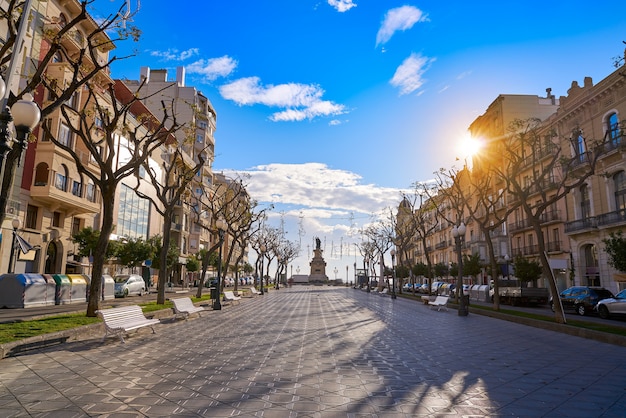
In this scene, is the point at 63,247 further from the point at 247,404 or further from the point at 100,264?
the point at 247,404

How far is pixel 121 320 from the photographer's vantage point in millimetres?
10281

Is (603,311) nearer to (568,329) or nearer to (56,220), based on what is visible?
(568,329)

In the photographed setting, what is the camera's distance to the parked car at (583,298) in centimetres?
2173

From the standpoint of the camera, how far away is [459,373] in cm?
747

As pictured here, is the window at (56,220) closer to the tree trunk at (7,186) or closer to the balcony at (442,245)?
the tree trunk at (7,186)

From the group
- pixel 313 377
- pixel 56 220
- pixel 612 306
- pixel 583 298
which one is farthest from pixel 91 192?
pixel 612 306

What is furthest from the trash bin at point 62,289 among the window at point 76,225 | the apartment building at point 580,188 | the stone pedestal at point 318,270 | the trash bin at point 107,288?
the stone pedestal at point 318,270

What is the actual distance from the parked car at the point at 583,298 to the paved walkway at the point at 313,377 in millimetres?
11850

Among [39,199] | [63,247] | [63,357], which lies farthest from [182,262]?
[63,357]

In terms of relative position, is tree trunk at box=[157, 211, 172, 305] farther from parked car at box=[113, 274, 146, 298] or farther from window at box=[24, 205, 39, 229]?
window at box=[24, 205, 39, 229]

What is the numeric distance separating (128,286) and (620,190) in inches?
1318

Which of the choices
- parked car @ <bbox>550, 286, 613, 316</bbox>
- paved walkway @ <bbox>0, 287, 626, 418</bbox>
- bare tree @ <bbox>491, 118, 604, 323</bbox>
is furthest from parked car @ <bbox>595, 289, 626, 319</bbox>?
paved walkway @ <bbox>0, 287, 626, 418</bbox>

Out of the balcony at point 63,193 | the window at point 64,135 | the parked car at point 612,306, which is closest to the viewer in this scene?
the parked car at point 612,306

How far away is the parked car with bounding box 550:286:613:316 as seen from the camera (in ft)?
71.3
